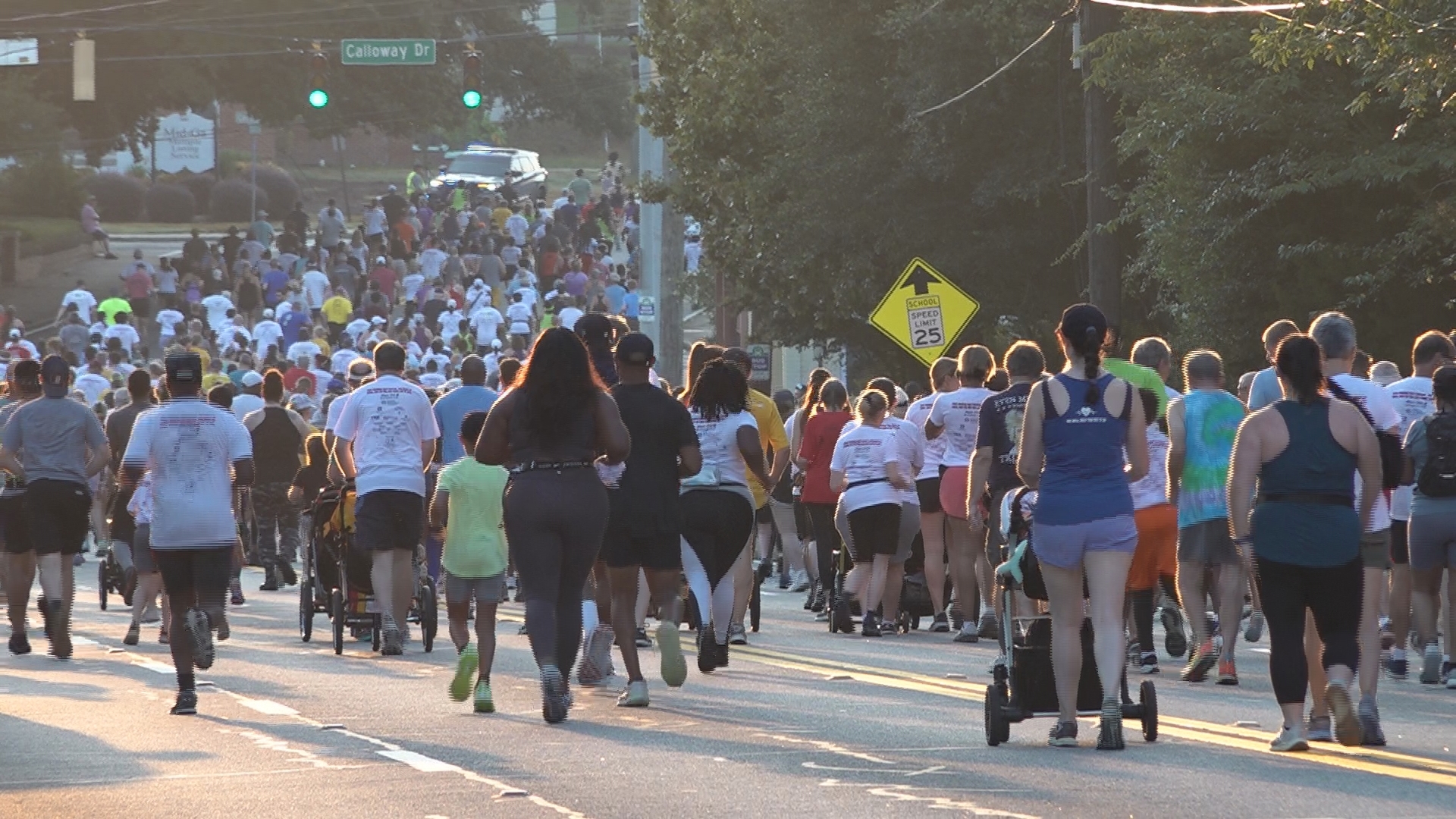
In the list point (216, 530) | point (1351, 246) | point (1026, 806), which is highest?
point (1351, 246)

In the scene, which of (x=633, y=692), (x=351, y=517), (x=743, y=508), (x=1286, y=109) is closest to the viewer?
(x=633, y=692)

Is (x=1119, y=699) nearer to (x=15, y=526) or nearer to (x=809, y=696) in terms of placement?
(x=809, y=696)

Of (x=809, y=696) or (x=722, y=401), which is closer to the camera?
(x=809, y=696)

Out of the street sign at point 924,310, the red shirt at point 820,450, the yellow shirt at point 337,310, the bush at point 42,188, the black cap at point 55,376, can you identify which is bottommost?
the red shirt at point 820,450

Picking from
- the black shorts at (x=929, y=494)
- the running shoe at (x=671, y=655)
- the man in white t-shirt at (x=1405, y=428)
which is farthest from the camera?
the black shorts at (x=929, y=494)

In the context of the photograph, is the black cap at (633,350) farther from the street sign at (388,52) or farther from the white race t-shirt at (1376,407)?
the street sign at (388,52)

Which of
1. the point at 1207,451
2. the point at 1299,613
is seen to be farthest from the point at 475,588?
the point at 1299,613

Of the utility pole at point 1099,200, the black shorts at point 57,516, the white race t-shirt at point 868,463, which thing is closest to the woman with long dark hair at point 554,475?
the black shorts at point 57,516

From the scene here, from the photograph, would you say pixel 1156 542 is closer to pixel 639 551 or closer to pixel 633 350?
pixel 639 551

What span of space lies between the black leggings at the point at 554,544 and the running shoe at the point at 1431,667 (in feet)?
16.8

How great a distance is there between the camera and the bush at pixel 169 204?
75688 millimetres

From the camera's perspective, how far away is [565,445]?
1184 cm

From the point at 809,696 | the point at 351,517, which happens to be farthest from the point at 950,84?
the point at 809,696

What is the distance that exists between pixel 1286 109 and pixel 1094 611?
566 inches
